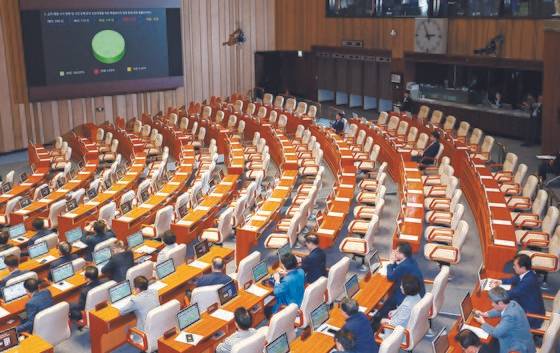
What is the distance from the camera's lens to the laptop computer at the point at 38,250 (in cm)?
1008

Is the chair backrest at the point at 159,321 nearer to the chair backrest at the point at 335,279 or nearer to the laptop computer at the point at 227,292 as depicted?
the laptop computer at the point at 227,292

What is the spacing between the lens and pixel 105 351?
794cm

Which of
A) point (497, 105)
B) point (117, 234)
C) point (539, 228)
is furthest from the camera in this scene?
point (497, 105)

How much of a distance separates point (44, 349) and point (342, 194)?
22.9ft

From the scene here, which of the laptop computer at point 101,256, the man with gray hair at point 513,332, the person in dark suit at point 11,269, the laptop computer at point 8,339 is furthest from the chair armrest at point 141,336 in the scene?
the man with gray hair at point 513,332

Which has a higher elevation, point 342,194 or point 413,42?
point 413,42

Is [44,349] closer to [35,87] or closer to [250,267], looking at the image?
[250,267]

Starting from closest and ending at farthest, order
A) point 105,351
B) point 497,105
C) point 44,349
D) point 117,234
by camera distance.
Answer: point 44,349 → point 105,351 → point 117,234 → point 497,105

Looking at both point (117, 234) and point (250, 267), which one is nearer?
point (250, 267)

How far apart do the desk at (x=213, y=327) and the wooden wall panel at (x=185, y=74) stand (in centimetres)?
1599

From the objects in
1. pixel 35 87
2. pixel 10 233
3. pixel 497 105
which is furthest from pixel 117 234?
pixel 497 105

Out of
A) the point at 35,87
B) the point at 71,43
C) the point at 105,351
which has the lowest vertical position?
the point at 105,351

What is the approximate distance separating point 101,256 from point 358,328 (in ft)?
15.3

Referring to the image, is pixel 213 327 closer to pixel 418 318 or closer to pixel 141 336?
pixel 141 336
